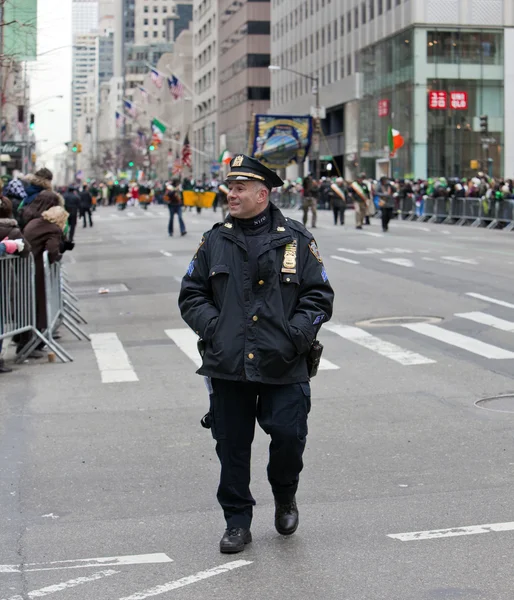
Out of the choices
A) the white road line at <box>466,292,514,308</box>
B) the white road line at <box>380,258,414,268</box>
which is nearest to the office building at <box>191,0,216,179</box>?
the white road line at <box>380,258,414,268</box>

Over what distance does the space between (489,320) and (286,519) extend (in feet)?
31.2

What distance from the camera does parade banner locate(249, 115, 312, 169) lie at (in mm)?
53938

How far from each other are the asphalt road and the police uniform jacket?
0.92 meters

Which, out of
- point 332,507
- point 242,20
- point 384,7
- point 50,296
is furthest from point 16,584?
point 242,20

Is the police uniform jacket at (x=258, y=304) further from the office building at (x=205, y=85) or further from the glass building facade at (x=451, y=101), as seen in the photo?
the office building at (x=205, y=85)

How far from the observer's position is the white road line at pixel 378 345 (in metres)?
11.9

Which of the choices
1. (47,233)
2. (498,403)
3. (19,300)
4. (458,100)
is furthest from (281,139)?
(498,403)

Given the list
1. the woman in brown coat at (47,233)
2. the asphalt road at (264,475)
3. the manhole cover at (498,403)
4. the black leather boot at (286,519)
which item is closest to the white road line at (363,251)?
the asphalt road at (264,475)

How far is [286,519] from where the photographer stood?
18.9 feet

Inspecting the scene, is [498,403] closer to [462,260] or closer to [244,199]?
[244,199]

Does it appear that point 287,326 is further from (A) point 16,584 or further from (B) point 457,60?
(B) point 457,60

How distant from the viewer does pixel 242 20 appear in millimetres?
127062

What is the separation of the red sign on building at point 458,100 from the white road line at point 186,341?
53638 millimetres

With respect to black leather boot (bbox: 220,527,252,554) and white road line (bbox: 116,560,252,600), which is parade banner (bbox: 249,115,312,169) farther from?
white road line (bbox: 116,560,252,600)
